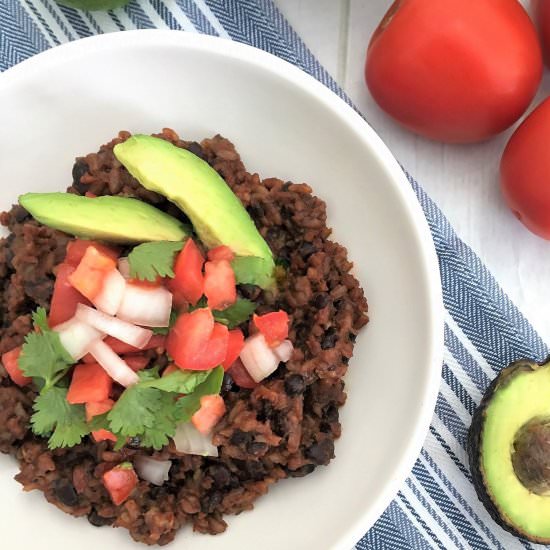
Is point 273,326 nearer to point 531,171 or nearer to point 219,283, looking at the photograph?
point 219,283

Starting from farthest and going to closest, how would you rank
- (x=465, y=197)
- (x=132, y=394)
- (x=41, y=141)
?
(x=465, y=197) < (x=41, y=141) < (x=132, y=394)

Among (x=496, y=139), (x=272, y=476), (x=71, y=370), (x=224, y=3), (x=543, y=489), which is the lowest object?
(x=543, y=489)

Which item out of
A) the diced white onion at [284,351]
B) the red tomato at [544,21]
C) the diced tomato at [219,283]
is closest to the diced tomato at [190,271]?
the diced tomato at [219,283]

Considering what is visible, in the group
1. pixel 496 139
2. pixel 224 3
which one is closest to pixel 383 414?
pixel 496 139

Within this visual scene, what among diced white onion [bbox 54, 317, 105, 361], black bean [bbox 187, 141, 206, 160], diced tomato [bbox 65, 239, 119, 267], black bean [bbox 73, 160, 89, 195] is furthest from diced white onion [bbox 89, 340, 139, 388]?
black bean [bbox 187, 141, 206, 160]

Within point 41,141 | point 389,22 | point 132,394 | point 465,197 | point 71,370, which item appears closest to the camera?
point 132,394

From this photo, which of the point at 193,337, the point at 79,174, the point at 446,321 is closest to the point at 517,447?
the point at 446,321

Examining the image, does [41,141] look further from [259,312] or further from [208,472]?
[208,472]

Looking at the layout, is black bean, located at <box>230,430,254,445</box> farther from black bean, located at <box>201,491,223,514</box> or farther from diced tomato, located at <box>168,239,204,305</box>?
diced tomato, located at <box>168,239,204,305</box>
